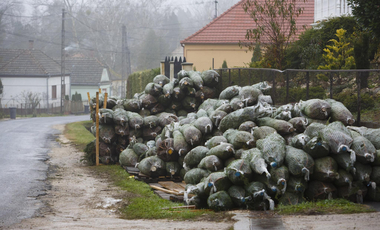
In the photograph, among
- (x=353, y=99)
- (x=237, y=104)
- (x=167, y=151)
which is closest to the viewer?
(x=167, y=151)

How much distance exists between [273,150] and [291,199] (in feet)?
2.93

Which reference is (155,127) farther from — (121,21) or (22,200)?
(121,21)

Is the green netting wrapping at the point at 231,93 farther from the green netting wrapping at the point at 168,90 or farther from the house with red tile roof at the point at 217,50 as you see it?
the house with red tile roof at the point at 217,50

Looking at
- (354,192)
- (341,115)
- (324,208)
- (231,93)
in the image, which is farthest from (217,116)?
(324,208)

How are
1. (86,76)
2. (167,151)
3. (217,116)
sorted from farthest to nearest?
(86,76) → (217,116) → (167,151)

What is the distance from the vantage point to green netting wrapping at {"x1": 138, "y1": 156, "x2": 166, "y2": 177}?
35.7 feet

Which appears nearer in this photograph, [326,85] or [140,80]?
[326,85]

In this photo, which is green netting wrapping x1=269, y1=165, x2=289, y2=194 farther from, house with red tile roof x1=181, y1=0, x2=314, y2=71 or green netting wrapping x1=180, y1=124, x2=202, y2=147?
house with red tile roof x1=181, y1=0, x2=314, y2=71

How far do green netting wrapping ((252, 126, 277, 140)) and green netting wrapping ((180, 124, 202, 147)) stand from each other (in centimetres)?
152

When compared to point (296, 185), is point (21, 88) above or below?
above

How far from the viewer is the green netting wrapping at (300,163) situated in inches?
305

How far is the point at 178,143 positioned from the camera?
34.5 feet

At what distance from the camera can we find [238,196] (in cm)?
766

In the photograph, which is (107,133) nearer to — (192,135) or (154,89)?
(154,89)
